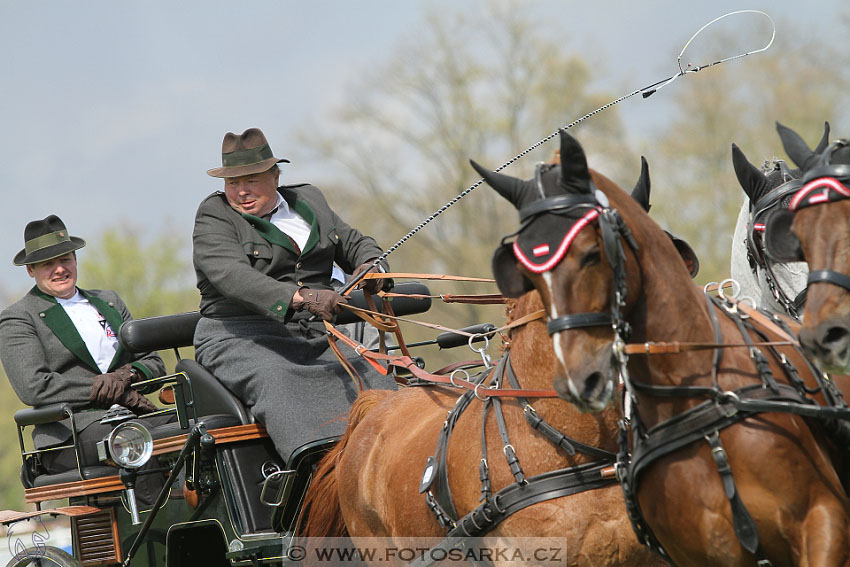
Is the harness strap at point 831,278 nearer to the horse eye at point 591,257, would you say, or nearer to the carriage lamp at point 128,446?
the horse eye at point 591,257

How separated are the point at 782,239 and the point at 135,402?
381cm

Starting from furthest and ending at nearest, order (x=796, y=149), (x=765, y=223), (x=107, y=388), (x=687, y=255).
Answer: (x=107, y=388) < (x=765, y=223) < (x=687, y=255) < (x=796, y=149)

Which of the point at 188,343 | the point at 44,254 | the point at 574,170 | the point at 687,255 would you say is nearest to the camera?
the point at 574,170

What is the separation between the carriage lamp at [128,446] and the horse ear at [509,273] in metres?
2.61

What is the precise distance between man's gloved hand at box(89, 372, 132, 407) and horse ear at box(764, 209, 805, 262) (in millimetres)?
3700

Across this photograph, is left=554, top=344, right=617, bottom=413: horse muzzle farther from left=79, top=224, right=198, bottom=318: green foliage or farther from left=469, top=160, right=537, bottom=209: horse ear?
left=79, top=224, right=198, bottom=318: green foliage

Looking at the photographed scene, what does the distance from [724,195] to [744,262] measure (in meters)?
11.9

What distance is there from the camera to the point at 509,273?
302cm

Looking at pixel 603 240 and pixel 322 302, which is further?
pixel 322 302

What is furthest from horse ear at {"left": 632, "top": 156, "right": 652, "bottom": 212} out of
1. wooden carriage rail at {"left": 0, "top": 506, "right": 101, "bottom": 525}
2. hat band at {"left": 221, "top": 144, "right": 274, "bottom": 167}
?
wooden carriage rail at {"left": 0, "top": 506, "right": 101, "bottom": 525}

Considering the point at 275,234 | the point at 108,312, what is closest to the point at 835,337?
the point at 275,234

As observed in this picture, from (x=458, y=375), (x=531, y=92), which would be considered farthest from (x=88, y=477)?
(x=531, y=92)

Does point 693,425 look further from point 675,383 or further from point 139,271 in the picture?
point 139,271

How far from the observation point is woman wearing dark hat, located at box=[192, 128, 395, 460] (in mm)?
4738
